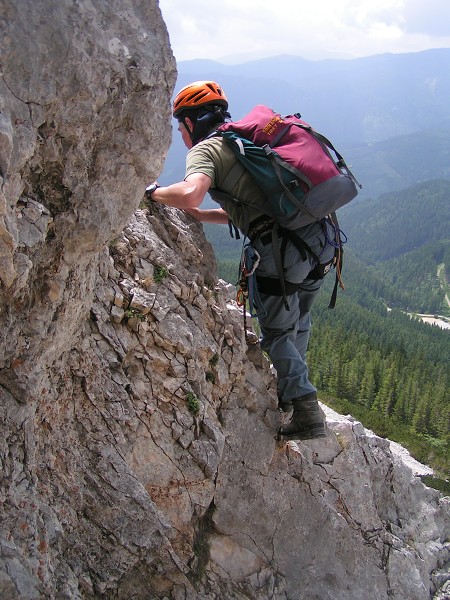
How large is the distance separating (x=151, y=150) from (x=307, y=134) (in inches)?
88.9

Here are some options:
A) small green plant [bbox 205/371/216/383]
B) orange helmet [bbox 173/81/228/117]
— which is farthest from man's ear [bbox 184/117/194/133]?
small green plant [bbox 205/371/216/383]

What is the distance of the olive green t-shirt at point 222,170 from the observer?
5871 millimetres

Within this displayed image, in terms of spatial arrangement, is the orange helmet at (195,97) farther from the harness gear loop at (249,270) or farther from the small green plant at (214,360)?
the small green plant at (214,360)

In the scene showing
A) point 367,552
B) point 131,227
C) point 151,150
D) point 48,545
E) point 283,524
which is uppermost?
point 151,150

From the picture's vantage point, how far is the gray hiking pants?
258 inches

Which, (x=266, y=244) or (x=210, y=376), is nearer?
(x=266, y=244)

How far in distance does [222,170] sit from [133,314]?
1935 mm

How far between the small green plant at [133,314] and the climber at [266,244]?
4.14 ft

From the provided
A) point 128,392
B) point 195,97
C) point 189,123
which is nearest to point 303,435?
point 128,392

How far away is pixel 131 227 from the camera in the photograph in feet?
Result: 20.9

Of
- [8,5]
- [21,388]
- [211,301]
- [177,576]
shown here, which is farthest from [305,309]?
[8,5]

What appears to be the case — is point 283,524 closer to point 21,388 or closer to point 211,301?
point 211,301

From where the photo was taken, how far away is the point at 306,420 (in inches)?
285

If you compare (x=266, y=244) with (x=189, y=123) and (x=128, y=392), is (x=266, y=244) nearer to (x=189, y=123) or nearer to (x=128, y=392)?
(x=189, y=123)
